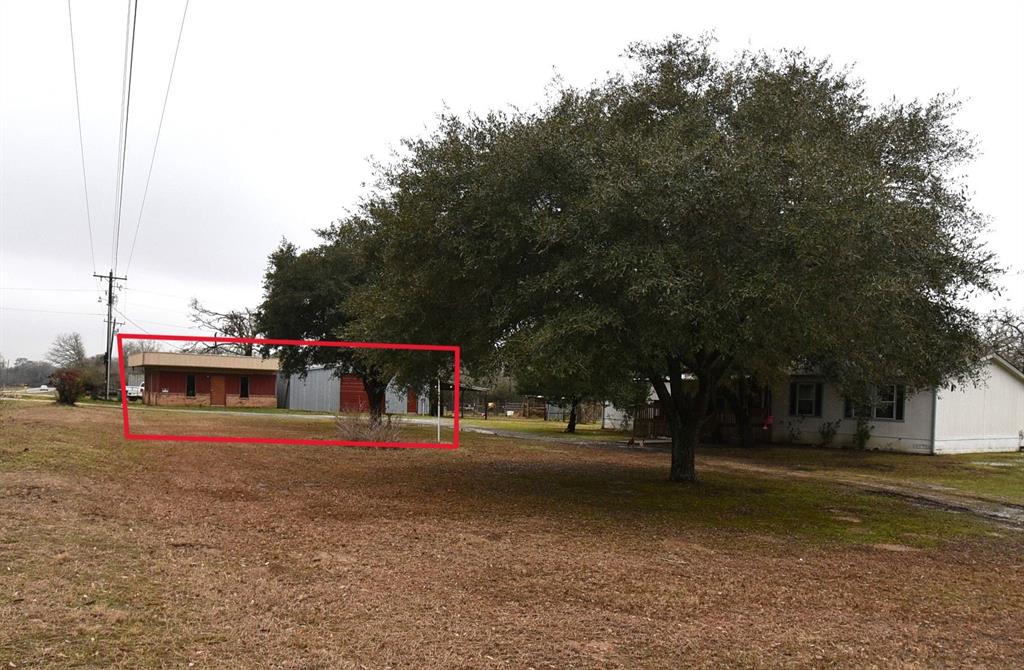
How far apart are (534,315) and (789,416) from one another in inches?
888

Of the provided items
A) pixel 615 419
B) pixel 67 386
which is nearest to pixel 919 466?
pixel 615 419

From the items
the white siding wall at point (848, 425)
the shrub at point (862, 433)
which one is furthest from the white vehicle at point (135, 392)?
the shrub at point (862, 433)

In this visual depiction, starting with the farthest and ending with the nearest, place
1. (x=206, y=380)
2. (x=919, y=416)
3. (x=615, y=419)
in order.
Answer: (x=206, y=380), (x=615, y=419), (x=919, y=416)

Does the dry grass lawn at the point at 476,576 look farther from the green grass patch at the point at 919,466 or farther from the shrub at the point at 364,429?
the shrub at the point at 364,429

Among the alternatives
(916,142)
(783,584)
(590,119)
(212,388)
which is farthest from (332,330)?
(212,388)

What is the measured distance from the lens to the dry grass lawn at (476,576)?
571cm

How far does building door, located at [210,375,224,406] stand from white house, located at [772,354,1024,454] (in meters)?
36.2

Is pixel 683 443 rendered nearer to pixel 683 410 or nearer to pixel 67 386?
pixel 683 410

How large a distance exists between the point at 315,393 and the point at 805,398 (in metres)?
31.8

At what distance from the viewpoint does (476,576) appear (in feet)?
26.0

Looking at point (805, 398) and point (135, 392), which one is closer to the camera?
point (805, 398)

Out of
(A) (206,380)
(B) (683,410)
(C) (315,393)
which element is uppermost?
(B) (683,410)

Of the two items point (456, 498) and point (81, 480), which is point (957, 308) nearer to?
point (456, 498)

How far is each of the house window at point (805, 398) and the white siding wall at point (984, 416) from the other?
439 centimetres
